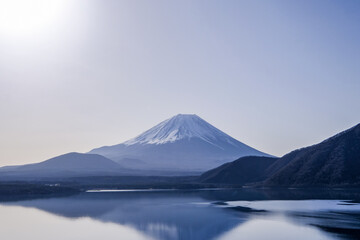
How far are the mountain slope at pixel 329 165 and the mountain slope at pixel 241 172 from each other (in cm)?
1538

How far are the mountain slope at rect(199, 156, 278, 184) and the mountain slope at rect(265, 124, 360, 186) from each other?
15385 mm

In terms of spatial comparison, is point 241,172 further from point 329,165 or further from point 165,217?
point 165,217

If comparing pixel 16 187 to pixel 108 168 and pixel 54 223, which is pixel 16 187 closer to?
pixel 54 223

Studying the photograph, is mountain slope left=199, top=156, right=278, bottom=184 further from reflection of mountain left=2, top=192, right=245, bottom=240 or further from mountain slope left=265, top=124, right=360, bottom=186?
reflection of mountain left=2, top=192, right=245, bottom=240

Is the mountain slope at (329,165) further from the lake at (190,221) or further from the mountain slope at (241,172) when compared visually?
the lake at (190,221)

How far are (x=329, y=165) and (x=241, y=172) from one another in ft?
101

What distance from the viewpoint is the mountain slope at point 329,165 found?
75.6 meters

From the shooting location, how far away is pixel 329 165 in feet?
261

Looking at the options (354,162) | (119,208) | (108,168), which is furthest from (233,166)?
(108,168)

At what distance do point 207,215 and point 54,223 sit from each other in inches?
497

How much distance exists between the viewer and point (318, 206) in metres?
43.8

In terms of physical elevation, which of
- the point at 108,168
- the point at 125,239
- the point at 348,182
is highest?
the point at 108,168

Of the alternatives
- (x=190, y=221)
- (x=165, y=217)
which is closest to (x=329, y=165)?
(x=165, y=217)

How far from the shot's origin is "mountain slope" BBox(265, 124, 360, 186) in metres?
75.6
